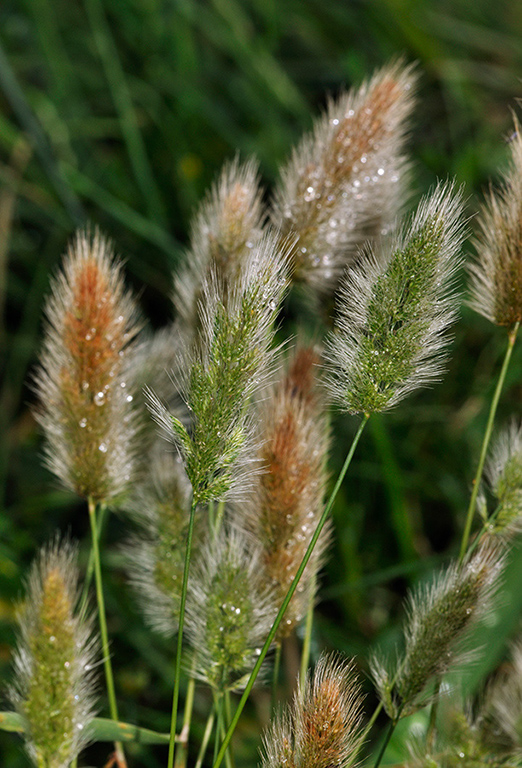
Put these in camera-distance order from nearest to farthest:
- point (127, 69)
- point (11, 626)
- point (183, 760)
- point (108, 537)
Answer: point (183, 760), point (11, 626), point (108, 537), point (127, 69)

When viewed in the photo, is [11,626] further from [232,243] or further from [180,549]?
[232,243]

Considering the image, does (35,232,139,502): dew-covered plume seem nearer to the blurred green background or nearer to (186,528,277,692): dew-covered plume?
(186,528,277,692): dew-covered plume

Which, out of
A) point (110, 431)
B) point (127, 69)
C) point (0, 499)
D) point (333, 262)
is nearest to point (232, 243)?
point (333, 262)

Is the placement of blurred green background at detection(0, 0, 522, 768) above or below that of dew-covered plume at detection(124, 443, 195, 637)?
above

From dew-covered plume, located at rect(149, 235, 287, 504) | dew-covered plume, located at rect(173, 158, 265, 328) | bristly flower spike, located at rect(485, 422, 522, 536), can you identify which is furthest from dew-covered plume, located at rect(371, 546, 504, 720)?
dew-covered plume, located at rect(173, 158, 265, 328)

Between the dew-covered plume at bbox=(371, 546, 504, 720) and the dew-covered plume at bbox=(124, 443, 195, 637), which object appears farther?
A: the dew-covered plume at bbox=(124, 443, 195, 637)
